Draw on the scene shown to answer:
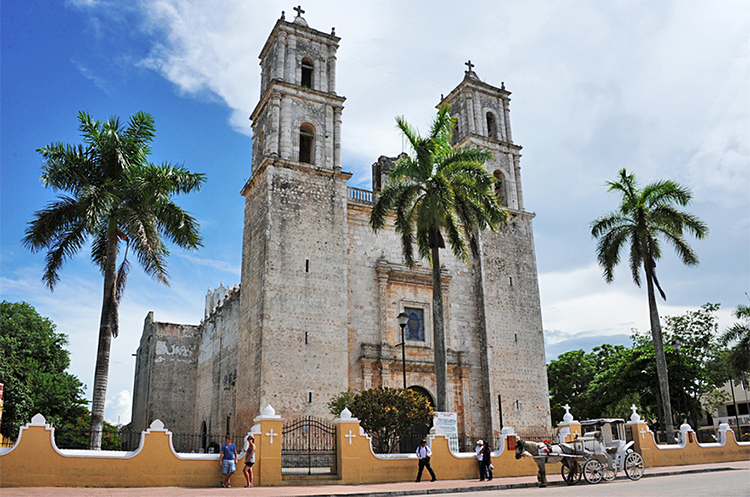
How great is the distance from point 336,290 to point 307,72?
10631mm

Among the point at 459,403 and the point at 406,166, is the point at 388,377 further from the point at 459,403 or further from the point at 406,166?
the point at 406,166

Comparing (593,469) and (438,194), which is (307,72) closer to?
(438,194)

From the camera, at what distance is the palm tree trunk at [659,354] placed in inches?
841

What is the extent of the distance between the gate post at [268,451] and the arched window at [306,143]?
13345mm

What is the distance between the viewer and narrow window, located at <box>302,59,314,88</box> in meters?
26.7

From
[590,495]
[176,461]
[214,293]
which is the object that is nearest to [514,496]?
[590,495]

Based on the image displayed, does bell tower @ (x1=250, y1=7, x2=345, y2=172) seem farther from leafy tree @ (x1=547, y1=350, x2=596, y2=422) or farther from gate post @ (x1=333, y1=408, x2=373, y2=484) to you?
leafy tree @ (x1=547, y1=350, x2=596, y2=422)

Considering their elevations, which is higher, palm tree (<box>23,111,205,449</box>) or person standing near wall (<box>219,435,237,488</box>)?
palm tree (<box>23,111,205,449</box>)

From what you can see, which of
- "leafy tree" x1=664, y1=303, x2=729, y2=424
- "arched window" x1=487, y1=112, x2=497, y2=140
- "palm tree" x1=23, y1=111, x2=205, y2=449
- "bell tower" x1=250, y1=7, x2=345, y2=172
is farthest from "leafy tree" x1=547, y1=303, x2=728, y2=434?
"palm tree" x1=23, y1=111, x2=205, y2=449

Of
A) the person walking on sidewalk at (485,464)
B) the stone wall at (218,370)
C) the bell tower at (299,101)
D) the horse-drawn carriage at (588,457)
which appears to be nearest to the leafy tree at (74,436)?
the stone wall at (218,370)

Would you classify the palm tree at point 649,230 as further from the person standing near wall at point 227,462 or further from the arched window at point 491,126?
the person standing near wall at point 227,462

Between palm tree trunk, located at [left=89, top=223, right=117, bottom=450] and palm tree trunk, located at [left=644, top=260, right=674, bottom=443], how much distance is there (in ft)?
59.5

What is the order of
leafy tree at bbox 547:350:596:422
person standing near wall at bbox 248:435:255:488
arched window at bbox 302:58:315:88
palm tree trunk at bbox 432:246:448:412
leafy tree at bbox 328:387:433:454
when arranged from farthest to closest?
leafy tree at bbox 547:350:596:422, arched window at bbox 302:58:315:88, palm tree trunk at bbox 432:246:448:412, leafy tree at bbox 328:387:433:454, person standing near wall at bbox 248:435:255:488

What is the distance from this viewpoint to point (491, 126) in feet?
101
